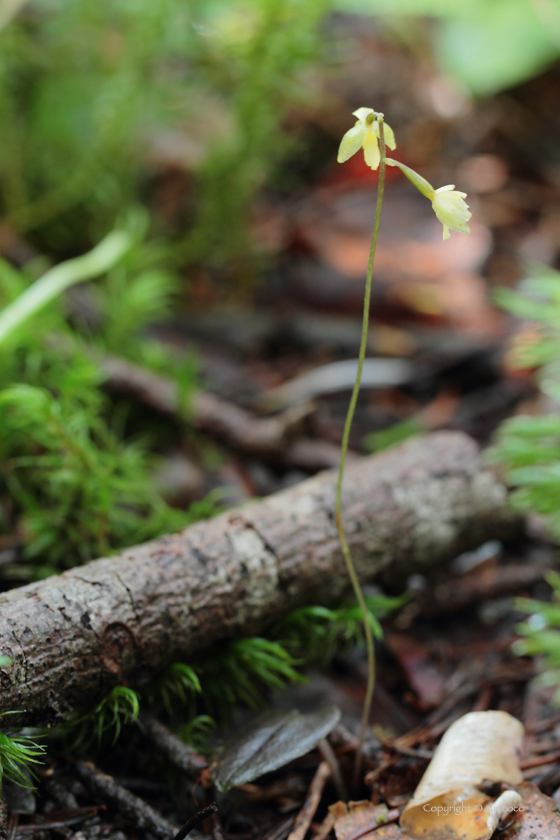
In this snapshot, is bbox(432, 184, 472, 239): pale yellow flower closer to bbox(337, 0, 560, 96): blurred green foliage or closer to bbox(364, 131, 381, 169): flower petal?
bbox(364, 131, 381, 169): flower petal

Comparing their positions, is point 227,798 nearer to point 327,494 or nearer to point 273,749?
→ point 273,749

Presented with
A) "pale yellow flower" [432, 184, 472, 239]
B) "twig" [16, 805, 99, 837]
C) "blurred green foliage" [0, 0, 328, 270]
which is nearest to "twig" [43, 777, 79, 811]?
"twig" [16, 805, 99, 837]

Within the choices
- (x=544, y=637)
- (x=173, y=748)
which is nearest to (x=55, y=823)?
(x=173, y=748)

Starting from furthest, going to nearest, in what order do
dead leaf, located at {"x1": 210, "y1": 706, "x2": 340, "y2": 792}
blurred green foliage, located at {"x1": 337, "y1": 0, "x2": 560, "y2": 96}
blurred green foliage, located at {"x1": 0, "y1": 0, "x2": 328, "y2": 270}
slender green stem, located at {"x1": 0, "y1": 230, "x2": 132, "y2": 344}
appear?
blurred green foliage, located at {"x1": 337, "y1": 0, "x2": 560, "y2": 96} < blurred green foliage, located at {"x1": 0, "y1": 0, "x2": 328, "y2": 270} < slender green stem, located at {"x1": 0, "y1": 230, "x2": 132, "y2": 344} < dead leaf, located at {"x1": 210, "y1": 706, "x2": 340, "y2": 792}

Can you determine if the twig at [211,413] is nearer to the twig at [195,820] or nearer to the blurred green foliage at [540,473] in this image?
the blurred green foliage at [540,473]

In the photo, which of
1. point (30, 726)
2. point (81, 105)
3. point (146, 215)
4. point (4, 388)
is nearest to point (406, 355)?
point (146, 215)
